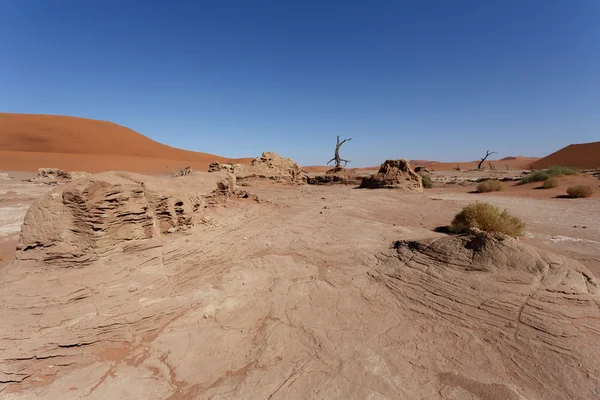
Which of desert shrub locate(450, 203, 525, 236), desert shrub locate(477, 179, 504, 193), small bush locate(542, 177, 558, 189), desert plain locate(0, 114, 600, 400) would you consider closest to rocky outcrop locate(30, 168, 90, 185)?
desert plain locate(0, 114, 600, 400)

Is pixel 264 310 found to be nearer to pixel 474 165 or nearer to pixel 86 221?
pixel 86 221

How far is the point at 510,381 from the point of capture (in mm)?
2746

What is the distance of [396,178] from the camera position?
53.6ft

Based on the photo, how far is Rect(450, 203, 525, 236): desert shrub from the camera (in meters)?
6.78

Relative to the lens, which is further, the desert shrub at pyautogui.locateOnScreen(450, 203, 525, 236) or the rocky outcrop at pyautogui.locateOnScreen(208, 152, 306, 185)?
the rocky outcrop at pyautogui.locateOnScreen(208, 152, 306, 185)

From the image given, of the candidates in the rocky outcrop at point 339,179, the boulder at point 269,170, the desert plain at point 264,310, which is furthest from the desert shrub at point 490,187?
the desert plain at point 264,310

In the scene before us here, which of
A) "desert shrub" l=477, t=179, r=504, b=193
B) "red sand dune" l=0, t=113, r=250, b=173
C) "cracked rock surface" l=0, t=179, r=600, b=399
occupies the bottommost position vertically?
"cracked rock surface" l=0, t=179, r=600, b=399

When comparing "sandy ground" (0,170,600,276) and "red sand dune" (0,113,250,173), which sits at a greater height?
"red sand dune" (0,113,250,173)

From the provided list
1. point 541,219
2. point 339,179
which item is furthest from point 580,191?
point 339,179

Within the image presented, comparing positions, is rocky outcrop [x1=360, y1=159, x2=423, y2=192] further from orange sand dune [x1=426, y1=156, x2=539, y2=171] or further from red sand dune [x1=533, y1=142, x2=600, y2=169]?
red sand dune [x1=533, y1=142, x2=600, y2=169]

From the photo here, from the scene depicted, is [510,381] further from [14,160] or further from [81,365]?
[14,160]

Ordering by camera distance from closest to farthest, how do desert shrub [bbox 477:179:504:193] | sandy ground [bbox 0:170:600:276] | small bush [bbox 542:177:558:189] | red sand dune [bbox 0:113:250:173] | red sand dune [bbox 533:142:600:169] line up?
sandy ground [bbox 0:170:600:276] → small bush [bbox 542:177:558:189] → desert shrub [bbox 477:179:504:193] → red sand dune [bbox 0:113:250:173] → red sand dune [bbox 533:142:600:169]

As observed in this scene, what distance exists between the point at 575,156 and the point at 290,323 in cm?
6858

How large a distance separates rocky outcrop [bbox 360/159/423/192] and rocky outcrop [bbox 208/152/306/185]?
190 inches
